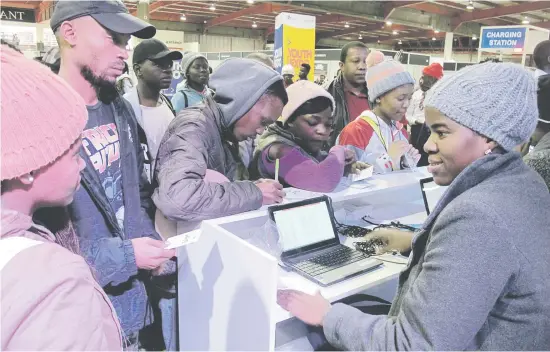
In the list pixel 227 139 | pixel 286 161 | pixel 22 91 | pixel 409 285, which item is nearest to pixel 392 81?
pixel 286 161

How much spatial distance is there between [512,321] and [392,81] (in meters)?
1.84

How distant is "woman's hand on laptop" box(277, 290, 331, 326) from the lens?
127 cm

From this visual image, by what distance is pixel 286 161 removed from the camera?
1974 mm

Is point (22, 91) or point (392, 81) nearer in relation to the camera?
point (22, 91)

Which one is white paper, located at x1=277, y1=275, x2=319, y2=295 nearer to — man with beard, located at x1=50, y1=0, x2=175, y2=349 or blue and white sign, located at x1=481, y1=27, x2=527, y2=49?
man with beard, located at x1=50, y1=0, x2=175, y2=349

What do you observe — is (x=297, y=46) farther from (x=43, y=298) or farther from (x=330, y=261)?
(x=43, y=298)

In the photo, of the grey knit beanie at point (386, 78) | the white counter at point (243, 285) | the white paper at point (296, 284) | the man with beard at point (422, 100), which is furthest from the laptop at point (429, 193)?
the man with beard at point (422, 100)

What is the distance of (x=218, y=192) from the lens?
159 cm

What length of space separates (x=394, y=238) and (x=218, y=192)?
880 mm

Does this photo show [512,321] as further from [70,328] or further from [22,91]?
[22,91]

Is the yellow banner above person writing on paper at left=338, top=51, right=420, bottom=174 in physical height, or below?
above

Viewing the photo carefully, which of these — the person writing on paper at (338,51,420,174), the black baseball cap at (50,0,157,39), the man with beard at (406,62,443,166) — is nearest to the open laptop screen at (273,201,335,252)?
the person writing on paper at (338,51,420,174)

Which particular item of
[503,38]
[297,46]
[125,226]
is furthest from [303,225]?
[503,38]

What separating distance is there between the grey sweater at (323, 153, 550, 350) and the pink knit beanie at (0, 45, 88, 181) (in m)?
0.86
